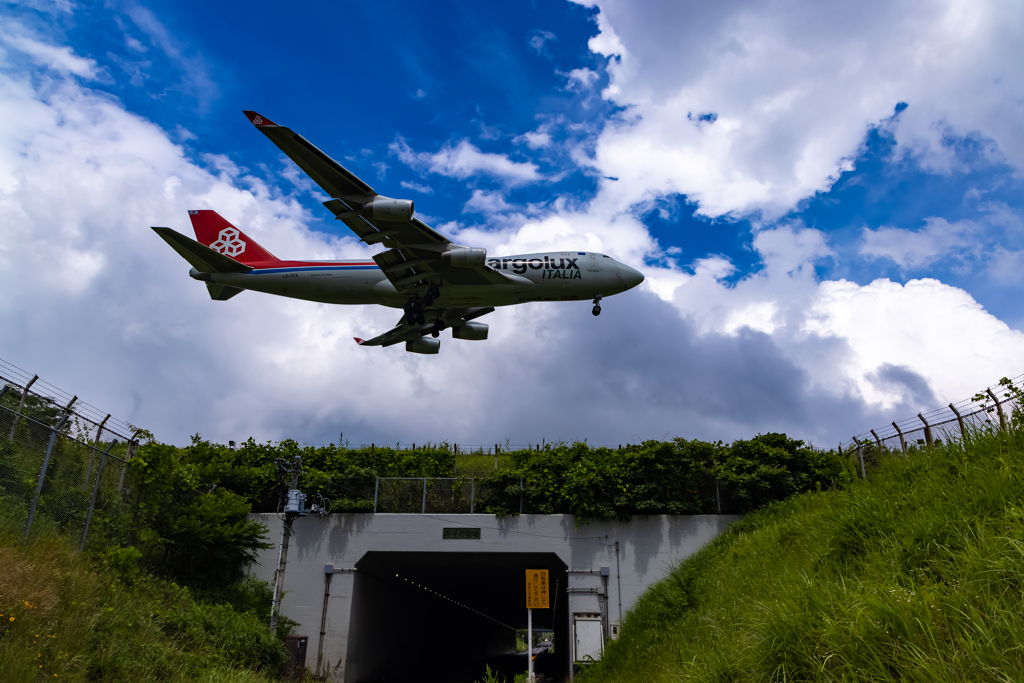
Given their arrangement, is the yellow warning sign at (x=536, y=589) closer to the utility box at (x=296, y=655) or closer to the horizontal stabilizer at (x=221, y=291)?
the utility box at (x=296, y=655)

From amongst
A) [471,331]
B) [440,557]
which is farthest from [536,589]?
[471,331]

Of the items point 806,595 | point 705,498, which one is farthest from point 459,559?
point 806,595

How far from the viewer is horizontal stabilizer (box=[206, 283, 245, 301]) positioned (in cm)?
2698

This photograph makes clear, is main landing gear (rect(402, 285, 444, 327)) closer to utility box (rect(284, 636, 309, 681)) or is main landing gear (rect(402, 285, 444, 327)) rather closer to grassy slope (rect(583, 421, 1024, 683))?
utility box (rect(284, 636, 309, 681))

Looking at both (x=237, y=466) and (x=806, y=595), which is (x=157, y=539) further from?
(x=806, y=595)

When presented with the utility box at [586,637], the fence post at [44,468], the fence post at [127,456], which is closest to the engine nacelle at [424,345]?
the fence post at [127,456]

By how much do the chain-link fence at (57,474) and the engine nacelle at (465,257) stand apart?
38.6 feet

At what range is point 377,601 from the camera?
29484mm

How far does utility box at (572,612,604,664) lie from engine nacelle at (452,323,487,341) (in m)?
12.4

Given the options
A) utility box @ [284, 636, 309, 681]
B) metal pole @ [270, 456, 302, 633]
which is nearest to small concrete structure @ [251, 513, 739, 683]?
metal pole @ [270, 456, 302, 633]

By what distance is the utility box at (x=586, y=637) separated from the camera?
23797mm

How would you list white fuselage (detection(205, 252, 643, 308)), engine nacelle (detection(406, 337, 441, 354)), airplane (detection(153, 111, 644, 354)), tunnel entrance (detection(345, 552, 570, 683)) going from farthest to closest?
engine nacelle (detection(406, 337, 441, 354)) < tunnel entrance (detection(345, 552, 570, 683)) < white fuselage (detection(205, 252, 643, 308)) < airplane (detection(153, 111, 644, 354))

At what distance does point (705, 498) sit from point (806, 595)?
1908 cm

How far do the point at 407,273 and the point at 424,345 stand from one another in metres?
5.45
